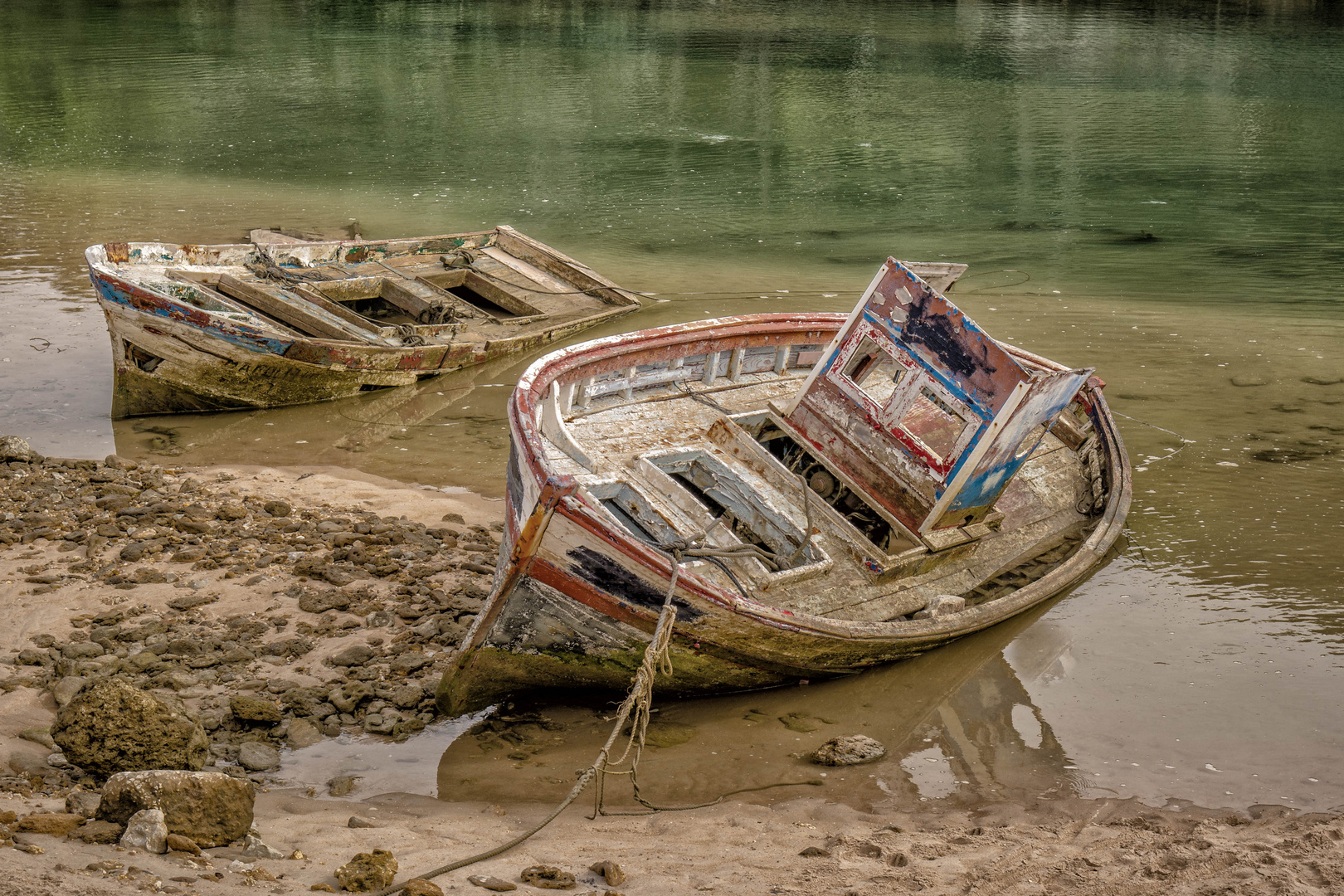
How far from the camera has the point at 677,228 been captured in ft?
60.2

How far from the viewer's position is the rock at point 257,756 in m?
5.70

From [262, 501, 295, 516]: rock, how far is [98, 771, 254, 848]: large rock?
3886 millimetres

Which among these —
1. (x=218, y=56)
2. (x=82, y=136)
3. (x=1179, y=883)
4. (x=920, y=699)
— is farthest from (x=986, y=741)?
(x=218, y=56)

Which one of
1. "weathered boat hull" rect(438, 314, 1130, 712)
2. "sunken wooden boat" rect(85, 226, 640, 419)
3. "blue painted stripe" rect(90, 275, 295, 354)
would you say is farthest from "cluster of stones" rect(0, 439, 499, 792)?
"blue painted stripe" rect(90, 275, 295, 354)

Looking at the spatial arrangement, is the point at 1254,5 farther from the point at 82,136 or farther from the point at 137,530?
the point at 137,530

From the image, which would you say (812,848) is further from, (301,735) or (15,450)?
(15,450)

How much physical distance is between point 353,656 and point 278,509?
219 centimetres

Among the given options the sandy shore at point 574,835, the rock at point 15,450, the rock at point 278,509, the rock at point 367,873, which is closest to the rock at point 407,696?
the sandy shore at point 574,835

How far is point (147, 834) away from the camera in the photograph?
14.4ft

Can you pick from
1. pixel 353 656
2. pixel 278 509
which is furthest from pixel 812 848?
pixel 278 509

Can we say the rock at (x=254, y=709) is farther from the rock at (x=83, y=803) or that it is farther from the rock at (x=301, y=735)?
the rock at (x=83, y=803)

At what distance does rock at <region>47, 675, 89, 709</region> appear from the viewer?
5.95 meters

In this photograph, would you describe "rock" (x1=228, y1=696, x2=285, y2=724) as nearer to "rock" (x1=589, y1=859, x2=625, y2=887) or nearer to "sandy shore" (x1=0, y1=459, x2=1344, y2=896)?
"sandy shore" (x1=0, y1=459, x2=1344, y2=896)

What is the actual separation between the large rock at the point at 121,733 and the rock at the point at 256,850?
0.83m
